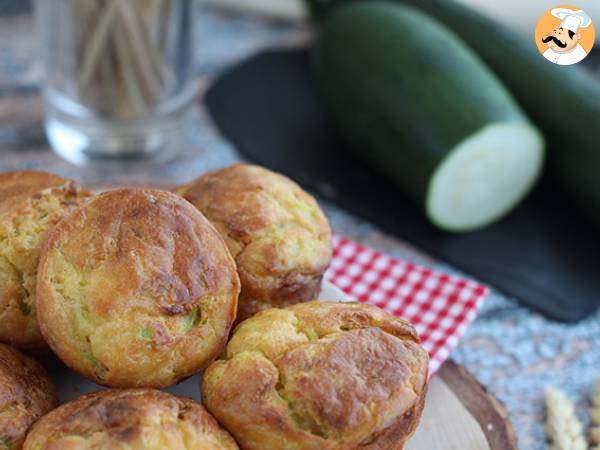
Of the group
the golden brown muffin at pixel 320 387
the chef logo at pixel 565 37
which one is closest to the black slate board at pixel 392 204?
the chef logo at pixel 565 37

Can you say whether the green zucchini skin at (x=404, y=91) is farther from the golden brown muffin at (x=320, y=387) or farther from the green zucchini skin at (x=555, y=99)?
the golden brown muffin at (x=320, y=387)

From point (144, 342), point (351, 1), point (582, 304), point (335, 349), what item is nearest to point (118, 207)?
point (144, 342)

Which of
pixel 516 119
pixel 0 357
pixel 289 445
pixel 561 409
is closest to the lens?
pixel 289 445

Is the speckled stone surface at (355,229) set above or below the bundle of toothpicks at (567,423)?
below

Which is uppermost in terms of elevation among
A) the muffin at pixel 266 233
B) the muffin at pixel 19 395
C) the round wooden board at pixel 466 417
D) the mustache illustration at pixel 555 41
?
the mustache illustration at pixel 555 41

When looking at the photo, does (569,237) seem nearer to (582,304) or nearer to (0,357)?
(582,304)

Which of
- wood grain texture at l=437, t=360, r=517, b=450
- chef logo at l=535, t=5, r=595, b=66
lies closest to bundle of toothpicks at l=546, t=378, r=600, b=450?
wood grain texture at l=437, t=360, r=517, b=450

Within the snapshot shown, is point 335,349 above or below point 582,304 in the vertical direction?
above
